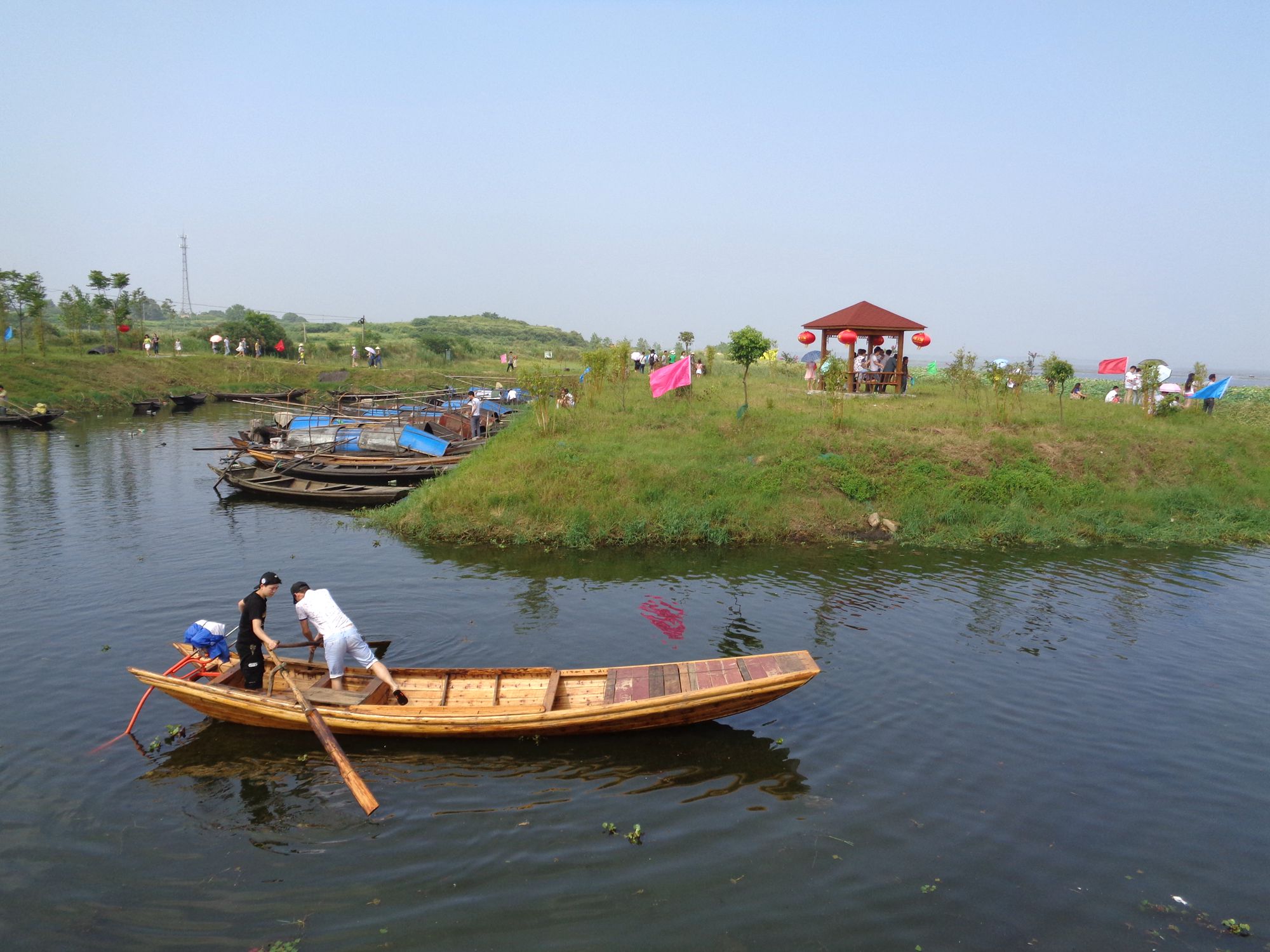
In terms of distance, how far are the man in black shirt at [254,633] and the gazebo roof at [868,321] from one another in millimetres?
24852

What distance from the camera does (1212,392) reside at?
26672mm

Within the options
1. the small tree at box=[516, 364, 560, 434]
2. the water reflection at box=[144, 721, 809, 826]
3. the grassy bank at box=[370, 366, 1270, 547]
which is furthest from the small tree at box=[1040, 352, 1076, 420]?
the water reflection at box=[144, 721, 809, 826]

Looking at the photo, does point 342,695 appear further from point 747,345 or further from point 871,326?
point 871,326

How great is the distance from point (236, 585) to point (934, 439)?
18972 millimetres

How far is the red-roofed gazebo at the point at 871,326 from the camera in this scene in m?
29.4

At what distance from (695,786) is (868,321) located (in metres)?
24.4

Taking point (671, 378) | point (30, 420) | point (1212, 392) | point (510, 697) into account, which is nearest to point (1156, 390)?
point (1212, 392)

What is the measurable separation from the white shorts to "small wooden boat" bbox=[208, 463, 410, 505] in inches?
512

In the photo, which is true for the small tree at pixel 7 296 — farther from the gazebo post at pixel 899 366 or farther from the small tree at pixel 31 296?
the gazebo post at pixel 899 366

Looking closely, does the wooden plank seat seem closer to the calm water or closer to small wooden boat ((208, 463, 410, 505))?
the calm water

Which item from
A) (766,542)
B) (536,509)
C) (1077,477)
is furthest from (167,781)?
(1077,477)

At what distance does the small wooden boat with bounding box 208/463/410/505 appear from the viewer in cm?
2284

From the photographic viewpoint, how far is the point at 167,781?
8945 millimetres

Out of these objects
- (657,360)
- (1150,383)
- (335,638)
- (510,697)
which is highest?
(657,360)
